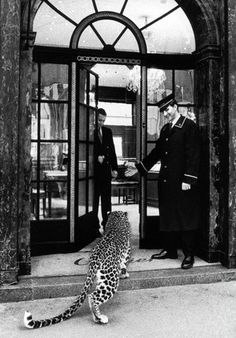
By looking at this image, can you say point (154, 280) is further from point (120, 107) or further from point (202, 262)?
point (120, 107)

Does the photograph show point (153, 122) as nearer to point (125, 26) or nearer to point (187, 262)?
point (125, 26)

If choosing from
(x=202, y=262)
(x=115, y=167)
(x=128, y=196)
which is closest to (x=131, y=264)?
(x=202, y=262)

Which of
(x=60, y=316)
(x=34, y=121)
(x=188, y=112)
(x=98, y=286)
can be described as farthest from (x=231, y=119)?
(x=60, y=316)

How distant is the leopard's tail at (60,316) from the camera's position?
3.56 metres

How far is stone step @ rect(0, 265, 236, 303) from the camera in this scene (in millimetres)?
4551

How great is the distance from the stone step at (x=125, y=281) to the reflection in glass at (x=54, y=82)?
232cm

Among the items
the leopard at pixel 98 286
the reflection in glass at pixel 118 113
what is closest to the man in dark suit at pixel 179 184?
the leopard at pixel 98 286

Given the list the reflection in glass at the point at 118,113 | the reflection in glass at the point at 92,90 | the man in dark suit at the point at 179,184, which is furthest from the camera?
the reflection in glass at the point at 118,113

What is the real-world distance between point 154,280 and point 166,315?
88cm

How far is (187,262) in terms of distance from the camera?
5.34 m

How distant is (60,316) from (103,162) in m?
3.60

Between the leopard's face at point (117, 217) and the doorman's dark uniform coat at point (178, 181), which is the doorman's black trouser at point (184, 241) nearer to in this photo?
the doorman's dark uniform coat at point (178, 181)

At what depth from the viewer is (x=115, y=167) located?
7.31 metres

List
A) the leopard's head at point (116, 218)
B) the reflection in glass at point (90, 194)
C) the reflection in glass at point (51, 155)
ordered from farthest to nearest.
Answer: the reflection in glass at point (90, 194) → the reflection in glass at point (51, 155) → the leopard's head at point (116, 218)
